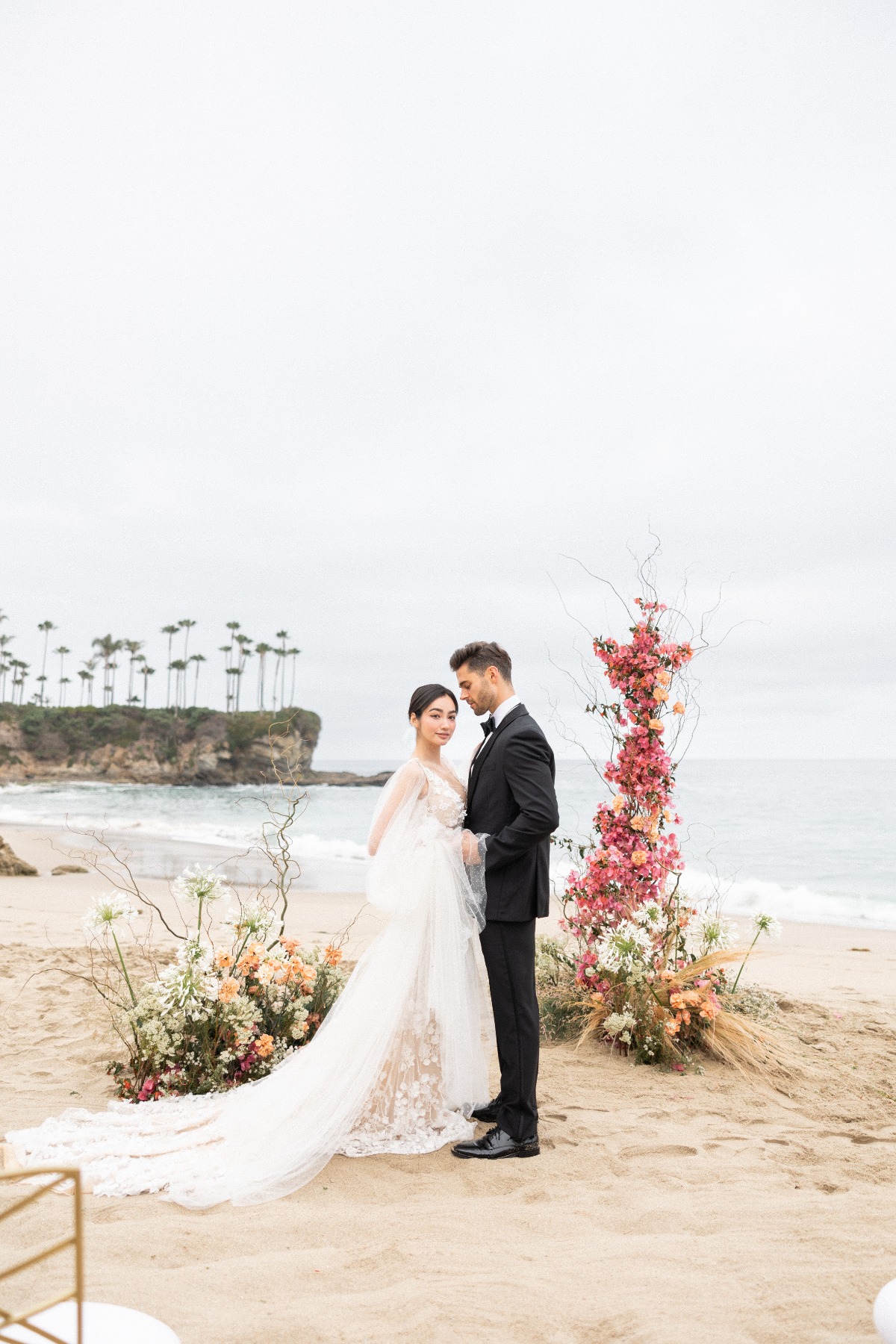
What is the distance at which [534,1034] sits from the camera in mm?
4555

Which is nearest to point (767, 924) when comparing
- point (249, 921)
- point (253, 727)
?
point (249, 921)

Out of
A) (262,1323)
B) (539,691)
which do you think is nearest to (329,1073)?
(262,1323)

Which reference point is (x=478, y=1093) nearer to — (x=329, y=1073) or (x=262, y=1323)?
(x=329, y=1073)

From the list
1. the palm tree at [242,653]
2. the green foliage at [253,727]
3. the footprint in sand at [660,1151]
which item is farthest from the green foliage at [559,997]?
the palm tree at [242,653]

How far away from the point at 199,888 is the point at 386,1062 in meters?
1.41

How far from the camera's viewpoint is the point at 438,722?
480cm

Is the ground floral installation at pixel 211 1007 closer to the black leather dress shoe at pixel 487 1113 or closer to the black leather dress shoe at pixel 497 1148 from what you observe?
the black leather dress shoe at pixel 487 1113

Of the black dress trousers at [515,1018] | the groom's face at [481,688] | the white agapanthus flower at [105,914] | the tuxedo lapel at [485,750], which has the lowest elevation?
the black dress trousers at [515,1018]

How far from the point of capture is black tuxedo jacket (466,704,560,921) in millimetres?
4465

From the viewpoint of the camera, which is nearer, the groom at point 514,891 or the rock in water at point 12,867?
the groom at point 514,891

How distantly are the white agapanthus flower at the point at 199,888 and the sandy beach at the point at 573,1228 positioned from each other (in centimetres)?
123

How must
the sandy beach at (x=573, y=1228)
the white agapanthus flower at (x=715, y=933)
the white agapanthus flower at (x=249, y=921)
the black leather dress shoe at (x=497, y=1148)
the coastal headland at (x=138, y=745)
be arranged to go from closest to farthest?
the sandy beach at (x=573, y=1228) < the black leather dress shoe at (x=497, y=1148) < the white agapanthus flower at (x=249, y=921) < the white agapanthus flower at (x=715, y=933) < the coastal headland at (x=138, y=745)

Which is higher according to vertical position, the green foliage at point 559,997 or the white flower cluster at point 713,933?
the white flower cluster at point 713,933

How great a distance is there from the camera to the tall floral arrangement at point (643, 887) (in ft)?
19.5
